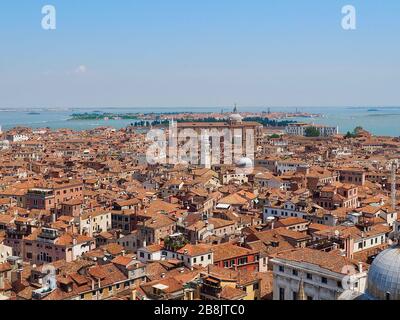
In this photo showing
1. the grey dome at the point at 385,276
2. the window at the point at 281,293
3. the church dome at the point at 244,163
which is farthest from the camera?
the church dome at the point at 244,163

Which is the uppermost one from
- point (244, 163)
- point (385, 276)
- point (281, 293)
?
point (385, 276)

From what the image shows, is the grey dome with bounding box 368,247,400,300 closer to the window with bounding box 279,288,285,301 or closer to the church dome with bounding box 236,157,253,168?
the window with bounding box 279,288,285,301

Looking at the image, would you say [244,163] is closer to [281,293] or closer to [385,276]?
[281,293]

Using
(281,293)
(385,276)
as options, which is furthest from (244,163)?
(385,276)

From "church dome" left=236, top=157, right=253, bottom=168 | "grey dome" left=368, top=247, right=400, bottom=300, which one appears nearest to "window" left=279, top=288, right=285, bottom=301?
"grey dome" left=368, top=247, right=400, bottom=300

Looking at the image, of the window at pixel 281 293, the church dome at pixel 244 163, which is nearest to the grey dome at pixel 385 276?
the window at pixel 281 293

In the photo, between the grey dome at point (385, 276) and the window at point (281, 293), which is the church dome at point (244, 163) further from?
the grey dome at point (385, 276)
